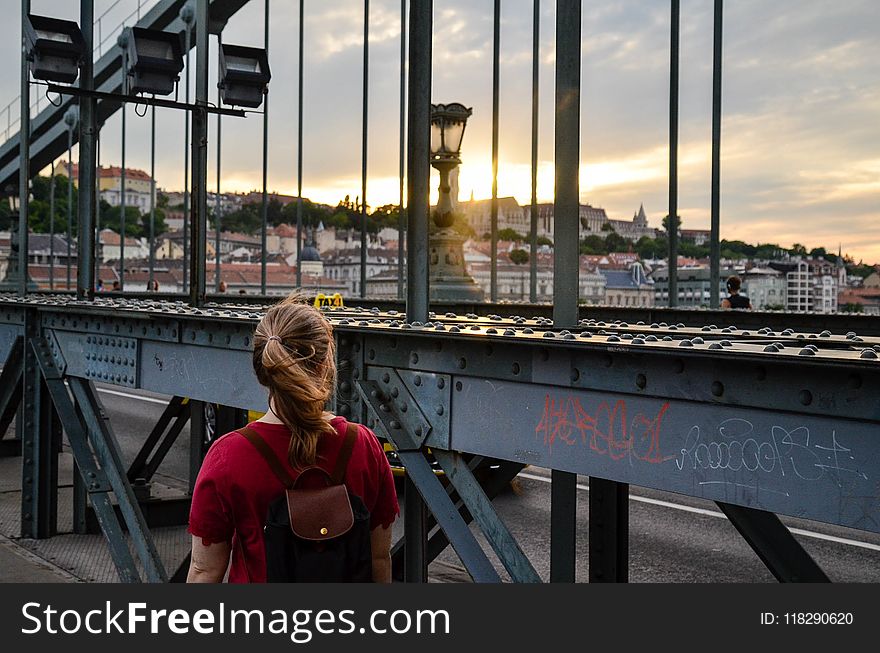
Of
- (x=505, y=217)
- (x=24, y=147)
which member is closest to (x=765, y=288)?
(x=24, y=147)

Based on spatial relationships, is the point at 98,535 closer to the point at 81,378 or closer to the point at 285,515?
the point at 81,378

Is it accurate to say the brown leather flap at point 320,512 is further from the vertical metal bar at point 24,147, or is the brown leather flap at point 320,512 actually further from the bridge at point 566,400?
the vertical metal bar at point 24,147

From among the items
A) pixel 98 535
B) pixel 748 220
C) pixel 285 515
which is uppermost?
pixel 748 220

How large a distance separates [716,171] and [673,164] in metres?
0.43

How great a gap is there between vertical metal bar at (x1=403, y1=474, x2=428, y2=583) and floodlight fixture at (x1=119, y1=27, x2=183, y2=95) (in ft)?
20.3

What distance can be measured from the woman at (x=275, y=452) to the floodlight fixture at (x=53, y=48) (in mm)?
9054

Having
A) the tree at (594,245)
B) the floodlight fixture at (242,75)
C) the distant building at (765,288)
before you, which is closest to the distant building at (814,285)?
the distant building at (765,288)

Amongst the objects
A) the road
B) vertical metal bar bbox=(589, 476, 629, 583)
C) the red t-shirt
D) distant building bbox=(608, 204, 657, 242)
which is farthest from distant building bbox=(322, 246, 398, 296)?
the red t-shirt

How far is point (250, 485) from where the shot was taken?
2621 millimetres

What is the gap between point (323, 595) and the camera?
275cm

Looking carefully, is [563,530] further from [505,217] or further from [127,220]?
[127,220]

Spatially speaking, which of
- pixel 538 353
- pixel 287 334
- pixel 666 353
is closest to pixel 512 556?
pixel 538 353

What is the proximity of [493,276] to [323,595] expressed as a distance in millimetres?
12282

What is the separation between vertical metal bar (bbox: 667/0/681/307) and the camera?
10.8m
